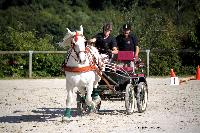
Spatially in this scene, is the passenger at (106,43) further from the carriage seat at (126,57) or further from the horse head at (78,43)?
the horse head at (78,43)

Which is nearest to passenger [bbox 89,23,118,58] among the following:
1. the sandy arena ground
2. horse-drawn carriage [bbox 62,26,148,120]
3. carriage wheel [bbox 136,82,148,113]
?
horse-drawn carriage [bbox 62,26,148,120]

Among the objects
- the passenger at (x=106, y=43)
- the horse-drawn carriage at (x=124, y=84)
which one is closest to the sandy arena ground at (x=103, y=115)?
the horse-drawn carriage at (x=124, y=84)

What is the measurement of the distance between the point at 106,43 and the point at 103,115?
1.56 m

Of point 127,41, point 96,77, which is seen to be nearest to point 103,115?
point 96,77

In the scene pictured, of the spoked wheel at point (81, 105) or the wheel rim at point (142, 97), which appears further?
the wheel rim at point (142, 97)

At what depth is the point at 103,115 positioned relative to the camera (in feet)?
39.3

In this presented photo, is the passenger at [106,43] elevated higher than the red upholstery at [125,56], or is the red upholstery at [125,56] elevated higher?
the passenger at [106,43]

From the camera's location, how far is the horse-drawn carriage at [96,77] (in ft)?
35.6

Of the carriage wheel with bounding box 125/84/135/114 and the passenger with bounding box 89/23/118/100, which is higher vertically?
the passenger with bounding box 89/23/118/100

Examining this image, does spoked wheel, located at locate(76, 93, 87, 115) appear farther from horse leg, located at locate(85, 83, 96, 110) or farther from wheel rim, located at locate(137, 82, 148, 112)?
wheel rim, located at locate(137, 82, 148, 112)

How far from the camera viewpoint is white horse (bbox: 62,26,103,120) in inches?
425

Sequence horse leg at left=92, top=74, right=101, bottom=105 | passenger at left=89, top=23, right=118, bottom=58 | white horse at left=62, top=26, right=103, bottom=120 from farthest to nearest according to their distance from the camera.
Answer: passenger at left=89, top=23, right=118, bottom=58, horse leg at left=92, top=74, right=101, bottom=105, white horse at left=62, top=26, right=103, bottom=120

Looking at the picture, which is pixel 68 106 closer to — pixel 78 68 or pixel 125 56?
pixel 78 68

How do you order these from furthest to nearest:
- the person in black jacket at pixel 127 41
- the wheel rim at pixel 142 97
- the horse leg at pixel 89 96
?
the person in black jacket at pixel 127 41 → the wheel rim at pixel 142 97 → the horse leg at pixel 89 96
